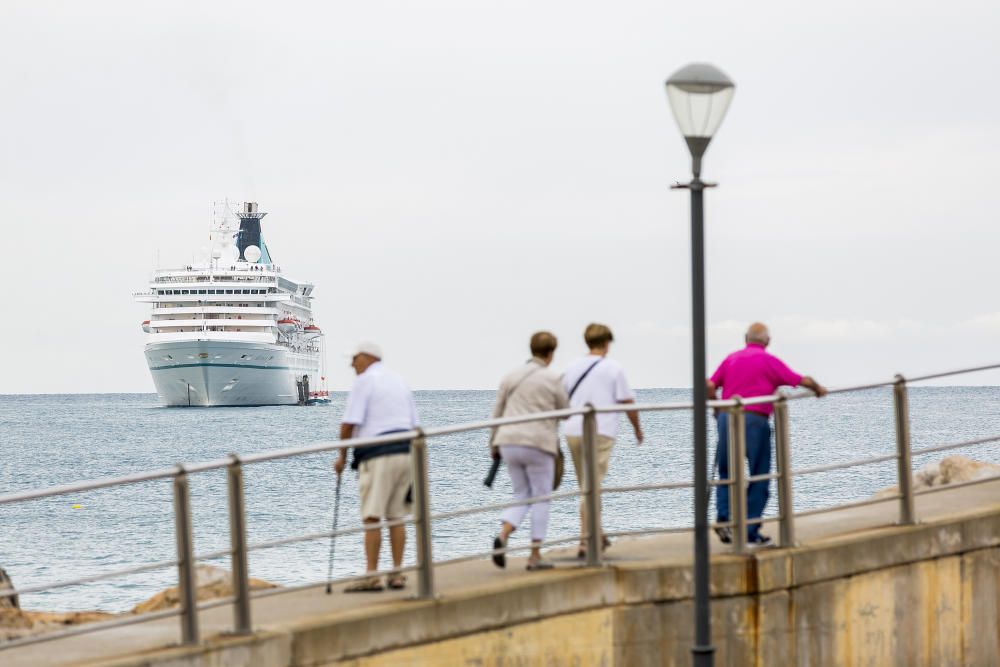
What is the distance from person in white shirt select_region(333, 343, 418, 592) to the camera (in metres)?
8.18

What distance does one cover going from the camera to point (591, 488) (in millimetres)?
8578

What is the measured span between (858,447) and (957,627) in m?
60.9

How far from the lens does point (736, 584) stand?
8781 mm

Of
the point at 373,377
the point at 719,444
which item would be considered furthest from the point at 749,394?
the point at 373,377

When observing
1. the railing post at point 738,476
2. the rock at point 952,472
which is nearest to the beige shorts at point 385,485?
the railing post at point 738,476

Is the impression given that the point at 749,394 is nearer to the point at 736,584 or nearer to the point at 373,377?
the point at 736,584

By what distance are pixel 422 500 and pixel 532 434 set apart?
1009mm

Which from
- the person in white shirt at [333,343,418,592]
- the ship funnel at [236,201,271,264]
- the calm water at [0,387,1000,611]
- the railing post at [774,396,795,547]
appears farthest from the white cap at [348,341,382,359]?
the ship funnel at [236,201,271,264]

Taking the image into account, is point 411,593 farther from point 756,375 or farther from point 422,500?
point 756,375

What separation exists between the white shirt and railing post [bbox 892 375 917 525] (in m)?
3.15

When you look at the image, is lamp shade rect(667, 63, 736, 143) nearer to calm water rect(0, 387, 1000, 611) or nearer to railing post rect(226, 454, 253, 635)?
railing post rect(226, 454, 253, 635)

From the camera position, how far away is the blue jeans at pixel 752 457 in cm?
922

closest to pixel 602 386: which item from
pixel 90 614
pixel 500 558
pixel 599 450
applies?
pixel 599 450

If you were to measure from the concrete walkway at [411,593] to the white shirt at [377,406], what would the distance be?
86cm
